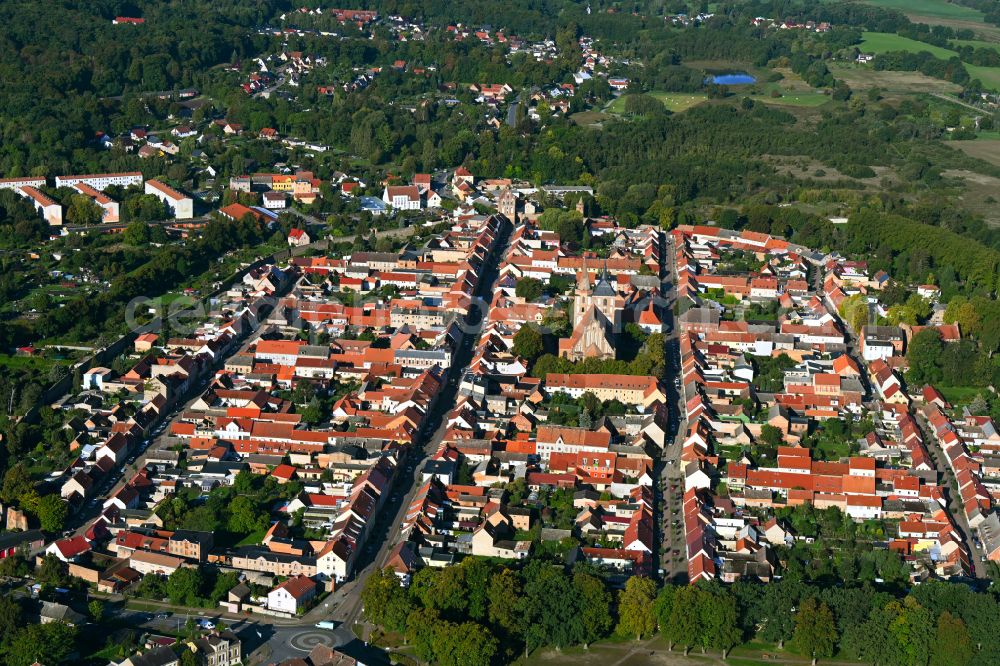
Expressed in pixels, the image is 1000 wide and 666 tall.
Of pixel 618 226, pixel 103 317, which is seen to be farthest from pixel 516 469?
pixel 618 226

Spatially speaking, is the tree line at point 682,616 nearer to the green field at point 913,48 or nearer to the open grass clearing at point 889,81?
the open grass clearing at point 889,81

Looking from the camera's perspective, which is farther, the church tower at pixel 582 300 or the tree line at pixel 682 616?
the church tower at pixel 582 300

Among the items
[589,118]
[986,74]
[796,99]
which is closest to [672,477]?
[589,118]

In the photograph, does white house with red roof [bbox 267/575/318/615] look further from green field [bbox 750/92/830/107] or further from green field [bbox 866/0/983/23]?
green field [bbox 866/0/983/23]

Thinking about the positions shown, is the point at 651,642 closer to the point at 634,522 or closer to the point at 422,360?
the point at 634,522

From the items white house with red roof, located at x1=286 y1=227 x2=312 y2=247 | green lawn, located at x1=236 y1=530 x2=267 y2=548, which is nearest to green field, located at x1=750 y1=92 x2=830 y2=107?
white house with red roof, located at x1=286 y1=227 x2=312 y2=247

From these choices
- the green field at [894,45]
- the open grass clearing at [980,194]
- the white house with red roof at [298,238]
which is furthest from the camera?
the green field at [894,45]

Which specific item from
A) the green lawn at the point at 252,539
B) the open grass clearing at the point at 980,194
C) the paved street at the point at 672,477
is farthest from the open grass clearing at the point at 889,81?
the green lawn at the point at 252,539
